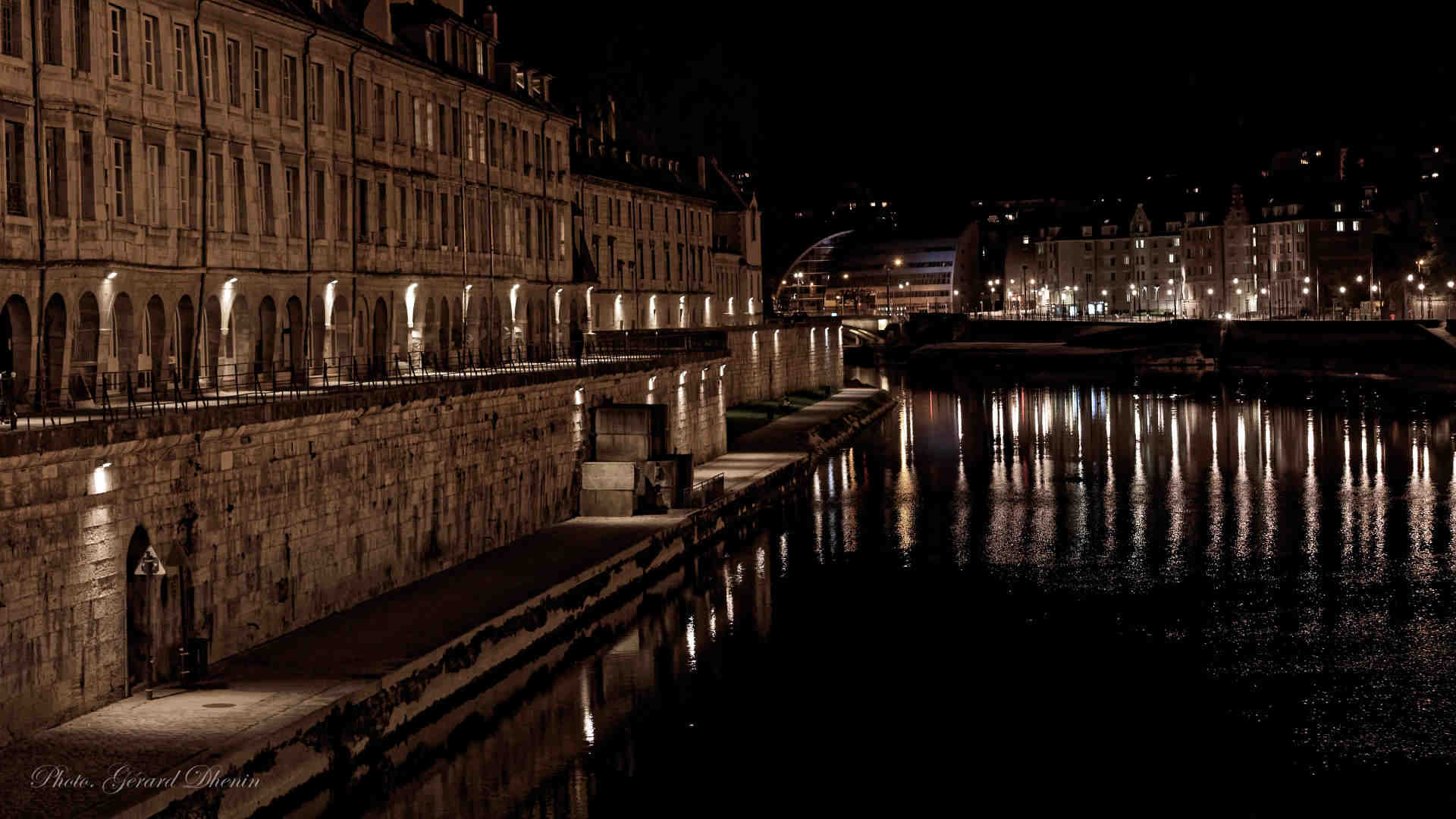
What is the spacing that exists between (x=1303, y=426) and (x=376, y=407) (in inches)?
2405

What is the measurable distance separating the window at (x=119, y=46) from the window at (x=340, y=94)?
9.63 m

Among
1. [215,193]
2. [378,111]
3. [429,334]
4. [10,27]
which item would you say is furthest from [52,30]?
[429,334]

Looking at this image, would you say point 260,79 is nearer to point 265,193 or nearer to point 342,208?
point 265,193

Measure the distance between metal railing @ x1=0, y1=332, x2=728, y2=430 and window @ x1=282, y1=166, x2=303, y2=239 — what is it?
3.04m

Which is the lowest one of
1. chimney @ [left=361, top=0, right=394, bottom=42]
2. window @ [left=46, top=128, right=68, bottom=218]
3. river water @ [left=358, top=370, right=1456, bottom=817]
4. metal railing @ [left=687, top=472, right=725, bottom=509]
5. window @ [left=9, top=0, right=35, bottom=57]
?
river water @ [left=358, top=370, right=1456, bottom=817]

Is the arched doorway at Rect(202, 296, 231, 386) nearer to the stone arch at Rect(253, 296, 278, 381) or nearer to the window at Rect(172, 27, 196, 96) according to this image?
the stone arch at Rect(253, 296, 278, 381)

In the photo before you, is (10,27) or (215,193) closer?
(10,27)

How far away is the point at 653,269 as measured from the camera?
8419 cm

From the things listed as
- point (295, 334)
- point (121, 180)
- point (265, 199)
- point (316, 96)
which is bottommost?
point (295, 334)

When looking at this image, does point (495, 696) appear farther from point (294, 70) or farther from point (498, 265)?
point (498, 265)

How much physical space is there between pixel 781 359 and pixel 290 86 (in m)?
56.3

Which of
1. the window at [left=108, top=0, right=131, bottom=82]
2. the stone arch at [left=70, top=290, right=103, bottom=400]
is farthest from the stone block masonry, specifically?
the window at [left=108, top=0, right=131, bottom=82]

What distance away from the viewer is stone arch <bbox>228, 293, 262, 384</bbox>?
117 feet

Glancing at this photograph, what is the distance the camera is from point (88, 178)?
1123 inches
